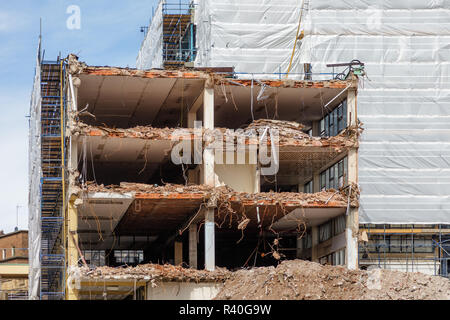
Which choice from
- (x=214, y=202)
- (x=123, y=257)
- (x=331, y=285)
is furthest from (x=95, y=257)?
(x=331, y=285)

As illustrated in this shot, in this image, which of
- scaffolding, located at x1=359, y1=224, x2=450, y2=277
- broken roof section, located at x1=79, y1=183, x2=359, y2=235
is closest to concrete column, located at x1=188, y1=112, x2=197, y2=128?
broken roof section, located at x1=79, y1=183, x2=359, y2=235

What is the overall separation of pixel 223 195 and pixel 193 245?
319cm

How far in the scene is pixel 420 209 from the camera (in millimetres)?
43562

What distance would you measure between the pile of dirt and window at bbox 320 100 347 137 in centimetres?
844

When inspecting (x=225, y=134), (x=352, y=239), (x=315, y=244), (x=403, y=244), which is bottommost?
(x=403, y=244)

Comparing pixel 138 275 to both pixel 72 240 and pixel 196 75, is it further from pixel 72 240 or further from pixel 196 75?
pixel 196 75

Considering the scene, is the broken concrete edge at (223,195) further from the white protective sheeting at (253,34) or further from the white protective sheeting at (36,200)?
the white protective sheeting at (253,34)

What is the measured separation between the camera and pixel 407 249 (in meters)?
45.6

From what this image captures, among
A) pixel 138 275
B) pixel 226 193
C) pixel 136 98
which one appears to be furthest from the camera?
pixel 136 98

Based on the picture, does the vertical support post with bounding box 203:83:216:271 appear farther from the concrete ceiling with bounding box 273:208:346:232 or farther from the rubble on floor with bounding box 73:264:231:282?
the concrete ceiling with bounding box 273:208:346:232

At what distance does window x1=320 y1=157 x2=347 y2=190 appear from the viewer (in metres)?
38.9

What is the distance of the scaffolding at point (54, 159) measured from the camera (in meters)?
38.2

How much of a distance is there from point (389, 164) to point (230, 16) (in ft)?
37.9
